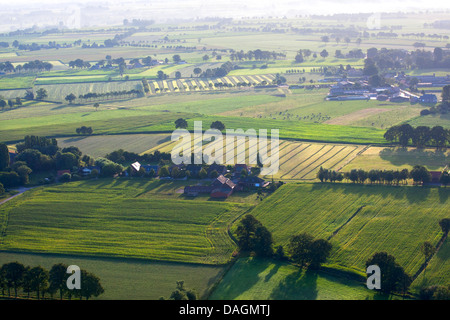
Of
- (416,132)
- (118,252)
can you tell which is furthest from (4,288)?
(416,132)

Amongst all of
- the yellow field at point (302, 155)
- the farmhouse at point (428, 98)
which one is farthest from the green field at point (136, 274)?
the farmhouse at point (428, 98)

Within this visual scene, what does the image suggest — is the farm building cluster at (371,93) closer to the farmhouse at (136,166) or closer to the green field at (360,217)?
the green field at (360,217)

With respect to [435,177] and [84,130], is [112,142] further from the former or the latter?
[435,177]

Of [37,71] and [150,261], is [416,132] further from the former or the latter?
[37,71]

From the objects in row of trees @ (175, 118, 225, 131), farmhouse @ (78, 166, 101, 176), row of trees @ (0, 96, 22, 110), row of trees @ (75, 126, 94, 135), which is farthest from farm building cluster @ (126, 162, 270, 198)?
row of trees @ (0, 96, 22, 110)

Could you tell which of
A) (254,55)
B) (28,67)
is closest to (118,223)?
(28,67)
